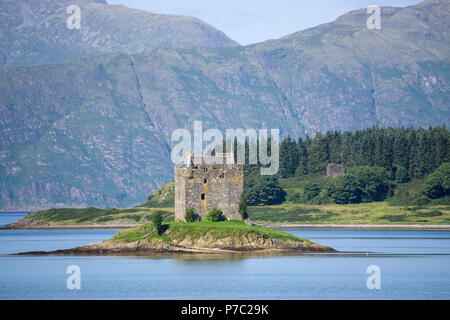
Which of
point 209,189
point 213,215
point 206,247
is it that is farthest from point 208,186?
point 206,247

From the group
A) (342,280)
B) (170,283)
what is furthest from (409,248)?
(170,283)

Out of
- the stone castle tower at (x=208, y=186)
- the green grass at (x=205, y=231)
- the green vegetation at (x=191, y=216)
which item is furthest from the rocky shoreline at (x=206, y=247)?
the stone castle tower at (x=208, y=186)

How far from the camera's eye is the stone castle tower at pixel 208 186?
353ft

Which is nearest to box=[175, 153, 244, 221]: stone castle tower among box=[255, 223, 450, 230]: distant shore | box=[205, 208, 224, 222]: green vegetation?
box=[205, 208, 224, 222]: green vegetation

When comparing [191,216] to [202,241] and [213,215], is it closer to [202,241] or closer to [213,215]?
[213,215]

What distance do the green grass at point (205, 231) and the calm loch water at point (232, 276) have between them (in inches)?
156

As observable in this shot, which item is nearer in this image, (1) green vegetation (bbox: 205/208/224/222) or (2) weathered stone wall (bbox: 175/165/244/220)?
(1) green vegetation (bbox: 205/208/224/222)

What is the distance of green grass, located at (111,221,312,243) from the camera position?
10331cm

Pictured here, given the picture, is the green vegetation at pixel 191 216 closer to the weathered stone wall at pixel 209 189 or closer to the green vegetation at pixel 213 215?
the weathered stone wall at pixel 209 189

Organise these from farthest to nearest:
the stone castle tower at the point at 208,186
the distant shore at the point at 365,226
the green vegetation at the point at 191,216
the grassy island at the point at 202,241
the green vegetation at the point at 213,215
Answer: the distant shore at the point at 365,226
the stone castle tower at the point at 208,186
the green vegetation at the point at 213,215
the green vegetation at the point at 191,216
the grassy island at the point at 202,241

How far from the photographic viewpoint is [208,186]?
108 metres

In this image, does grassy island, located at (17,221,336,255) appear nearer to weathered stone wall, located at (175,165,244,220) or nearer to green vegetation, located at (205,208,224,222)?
green vegetation, located at (205,208,224,222)

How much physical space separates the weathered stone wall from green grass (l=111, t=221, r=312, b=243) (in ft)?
7.09

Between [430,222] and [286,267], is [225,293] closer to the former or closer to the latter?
[286,267]
